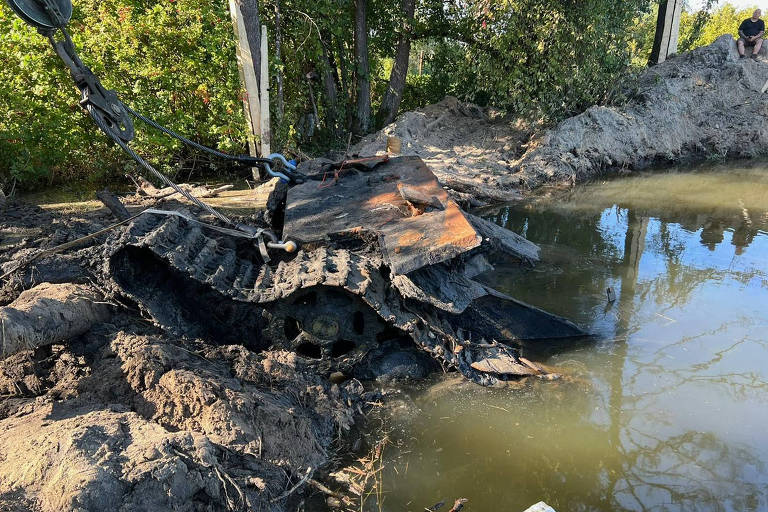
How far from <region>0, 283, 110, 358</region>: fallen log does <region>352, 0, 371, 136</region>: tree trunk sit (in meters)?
9.31

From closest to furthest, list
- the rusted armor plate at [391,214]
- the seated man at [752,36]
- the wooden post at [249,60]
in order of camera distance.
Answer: the rusted armor plate at [391,214]
the wooden post at [249,60]
the seated man at [752,36]

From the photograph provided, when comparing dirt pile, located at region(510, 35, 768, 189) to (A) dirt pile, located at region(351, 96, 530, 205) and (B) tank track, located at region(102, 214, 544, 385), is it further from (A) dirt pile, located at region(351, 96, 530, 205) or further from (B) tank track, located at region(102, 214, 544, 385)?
(B) tank track, located at region(102, 214, 544, 385)

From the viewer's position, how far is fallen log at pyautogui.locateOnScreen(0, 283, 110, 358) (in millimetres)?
3023

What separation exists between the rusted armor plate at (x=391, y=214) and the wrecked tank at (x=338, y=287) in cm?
2

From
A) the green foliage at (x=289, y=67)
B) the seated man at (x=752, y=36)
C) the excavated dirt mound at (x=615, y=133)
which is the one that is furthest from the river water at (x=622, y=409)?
the seated man at (x=752, y=36)

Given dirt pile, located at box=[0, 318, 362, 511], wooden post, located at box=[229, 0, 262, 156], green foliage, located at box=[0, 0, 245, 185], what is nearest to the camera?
dirt pile, located at box=[0, 318, 362, 511]

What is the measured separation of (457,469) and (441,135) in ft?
33.0

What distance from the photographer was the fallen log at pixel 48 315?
119 inches

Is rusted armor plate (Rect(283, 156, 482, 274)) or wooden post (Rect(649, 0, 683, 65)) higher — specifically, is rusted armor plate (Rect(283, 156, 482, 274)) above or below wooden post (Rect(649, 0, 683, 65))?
below

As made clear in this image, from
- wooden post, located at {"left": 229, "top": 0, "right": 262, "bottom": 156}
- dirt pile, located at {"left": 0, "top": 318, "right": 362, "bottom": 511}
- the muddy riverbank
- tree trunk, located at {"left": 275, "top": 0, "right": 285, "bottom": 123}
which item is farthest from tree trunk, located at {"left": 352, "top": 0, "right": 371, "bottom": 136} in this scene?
dirt pile, located at {"left": 0, "top": 318, "right": 362, "bottom": 511}

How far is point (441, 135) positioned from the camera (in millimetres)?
12336

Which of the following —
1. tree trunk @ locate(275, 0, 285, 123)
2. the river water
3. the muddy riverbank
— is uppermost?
tree trunk @ locate(275, 0, 285, 123)

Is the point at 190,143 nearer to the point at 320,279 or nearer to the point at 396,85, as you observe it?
the point at 320,279

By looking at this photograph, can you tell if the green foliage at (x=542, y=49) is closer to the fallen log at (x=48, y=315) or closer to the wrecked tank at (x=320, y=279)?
the wrecked tank at (x=320, y=279)
